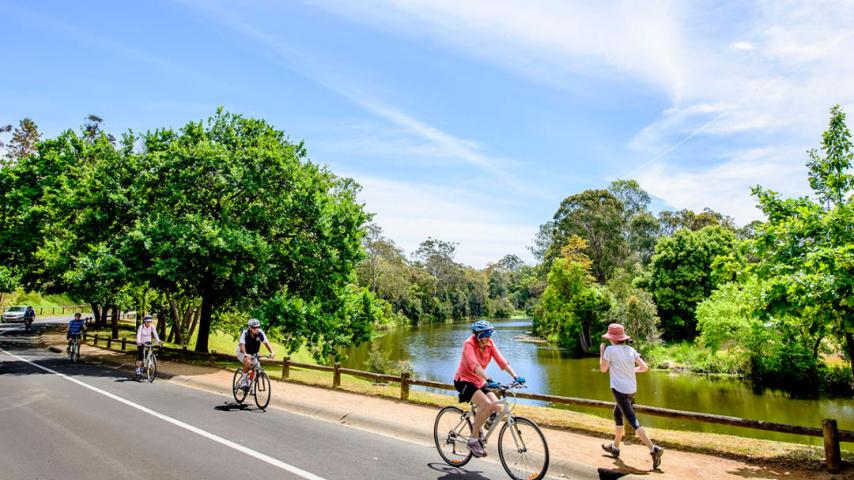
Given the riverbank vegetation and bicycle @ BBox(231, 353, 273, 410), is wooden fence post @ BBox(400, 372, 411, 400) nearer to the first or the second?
bicycle @ BBox(231, 353, 273, 410)

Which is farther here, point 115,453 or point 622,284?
point 622,284

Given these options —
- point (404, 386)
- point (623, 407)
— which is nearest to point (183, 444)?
point (404, 386)

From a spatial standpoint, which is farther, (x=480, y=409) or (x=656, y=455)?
(x=656, y=455)

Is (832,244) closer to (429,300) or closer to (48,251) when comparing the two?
(48,251)

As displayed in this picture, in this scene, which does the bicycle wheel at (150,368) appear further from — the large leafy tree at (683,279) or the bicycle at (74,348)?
the large leafy tree at (683,279)

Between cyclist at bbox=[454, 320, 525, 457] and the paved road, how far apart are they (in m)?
0.65

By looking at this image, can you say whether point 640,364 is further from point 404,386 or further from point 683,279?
point 683,279

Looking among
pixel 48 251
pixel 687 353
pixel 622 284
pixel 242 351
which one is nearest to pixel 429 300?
pixel 622 284

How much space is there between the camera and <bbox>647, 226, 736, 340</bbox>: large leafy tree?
43094mm

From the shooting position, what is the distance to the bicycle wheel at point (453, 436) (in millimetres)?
6836

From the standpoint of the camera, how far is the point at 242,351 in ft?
34.9

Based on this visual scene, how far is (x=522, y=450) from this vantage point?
6.19 meters

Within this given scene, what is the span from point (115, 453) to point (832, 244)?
38.5 ft

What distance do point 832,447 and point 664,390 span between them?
2312 centimetres
